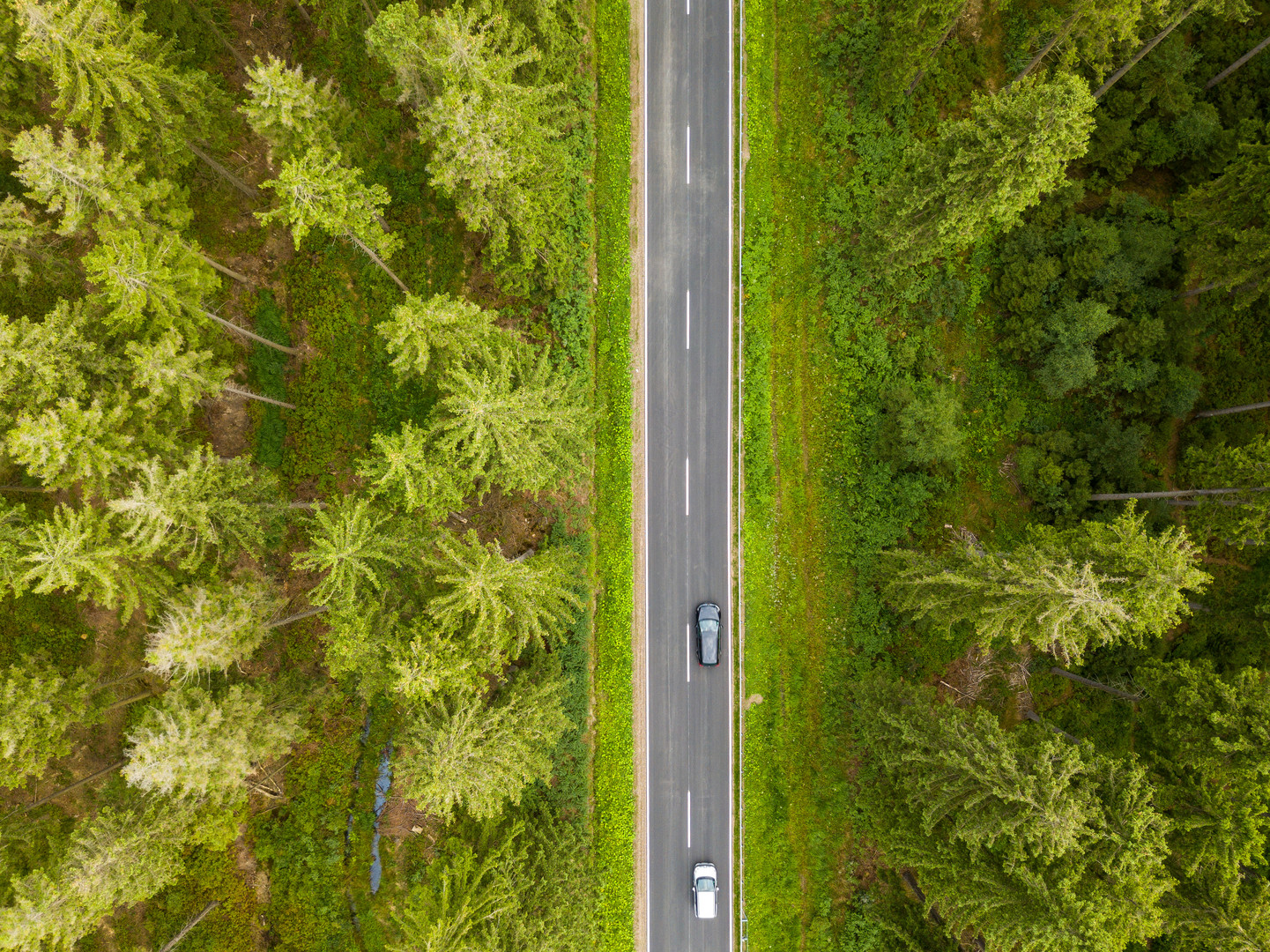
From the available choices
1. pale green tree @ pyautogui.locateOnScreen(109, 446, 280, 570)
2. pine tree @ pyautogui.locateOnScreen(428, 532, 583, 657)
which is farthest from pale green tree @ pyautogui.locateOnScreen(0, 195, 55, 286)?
pine tree @ pyautogui.locateOnScreen(428, 532, 583, 657)

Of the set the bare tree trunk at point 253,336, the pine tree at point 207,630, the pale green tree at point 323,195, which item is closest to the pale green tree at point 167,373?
the bare tree trunk at point 253,336

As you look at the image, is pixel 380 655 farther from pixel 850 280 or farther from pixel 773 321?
pixel 850 280

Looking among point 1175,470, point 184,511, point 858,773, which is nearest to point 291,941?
point 184,511

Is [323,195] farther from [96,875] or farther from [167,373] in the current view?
[96,875]

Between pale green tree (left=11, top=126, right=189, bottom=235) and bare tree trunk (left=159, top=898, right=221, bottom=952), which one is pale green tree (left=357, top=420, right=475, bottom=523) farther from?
bare tree trunk (left=159, top=898, right=221, bottom=952)

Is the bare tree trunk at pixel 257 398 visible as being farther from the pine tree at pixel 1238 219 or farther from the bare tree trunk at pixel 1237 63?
the bare tree trunk at pixel 1237 63


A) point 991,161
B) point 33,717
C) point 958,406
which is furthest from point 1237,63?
point 33,717
